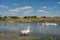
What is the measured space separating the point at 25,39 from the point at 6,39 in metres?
1.35

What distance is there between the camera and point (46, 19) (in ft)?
256

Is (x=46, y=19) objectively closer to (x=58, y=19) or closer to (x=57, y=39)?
(x=58, y=19)

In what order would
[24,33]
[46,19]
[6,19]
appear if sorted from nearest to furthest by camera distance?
[24,33] < [6,19] < [46,19]

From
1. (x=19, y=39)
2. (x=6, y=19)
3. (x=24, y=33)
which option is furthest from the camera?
(x=6, y=19)

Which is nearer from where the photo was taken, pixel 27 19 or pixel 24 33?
pixel 24 33

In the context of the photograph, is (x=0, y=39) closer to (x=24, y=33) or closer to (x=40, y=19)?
(x=24, y=33)

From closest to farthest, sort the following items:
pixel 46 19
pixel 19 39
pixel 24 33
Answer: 1. pixel 19 39
2. pixel 24 33
3. pixel 46 19

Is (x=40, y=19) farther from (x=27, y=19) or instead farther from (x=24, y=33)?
(x=24, y=33)

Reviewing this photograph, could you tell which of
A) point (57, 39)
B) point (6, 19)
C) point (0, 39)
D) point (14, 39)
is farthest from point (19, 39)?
point (6, 19)

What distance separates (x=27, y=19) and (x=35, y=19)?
326 centimetres

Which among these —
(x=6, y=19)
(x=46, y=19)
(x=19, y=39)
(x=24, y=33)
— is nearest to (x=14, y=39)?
(x=19, y=39)

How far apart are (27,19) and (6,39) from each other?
65444 mm

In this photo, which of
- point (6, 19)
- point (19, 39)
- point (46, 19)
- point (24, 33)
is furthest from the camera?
point (46, 19)

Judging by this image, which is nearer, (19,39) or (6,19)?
(19,39)
